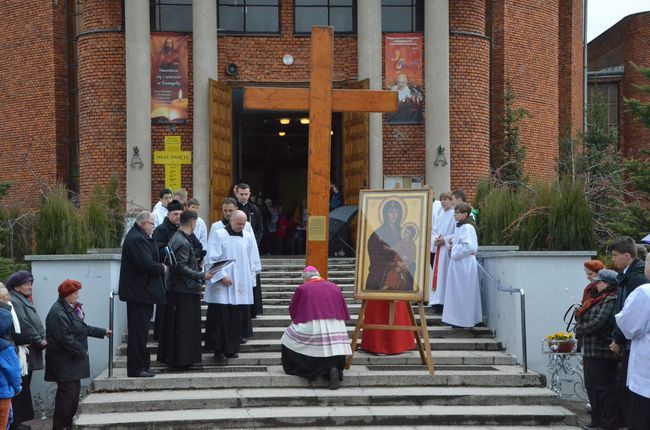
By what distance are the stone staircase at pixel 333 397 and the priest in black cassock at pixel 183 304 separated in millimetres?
240

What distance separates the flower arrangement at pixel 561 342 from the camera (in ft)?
35.2

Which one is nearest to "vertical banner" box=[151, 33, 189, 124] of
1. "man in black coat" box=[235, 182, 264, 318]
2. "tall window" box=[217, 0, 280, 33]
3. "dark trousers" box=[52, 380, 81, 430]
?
"tall window" box=[217, 0, 280, 33]

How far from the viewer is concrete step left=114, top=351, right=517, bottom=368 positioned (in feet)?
35.9

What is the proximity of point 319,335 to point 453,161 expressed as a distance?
10608 millimetres

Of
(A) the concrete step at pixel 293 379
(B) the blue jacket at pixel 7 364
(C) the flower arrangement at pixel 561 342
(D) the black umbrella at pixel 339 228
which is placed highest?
(D) the black umbrella at pixel 339 228

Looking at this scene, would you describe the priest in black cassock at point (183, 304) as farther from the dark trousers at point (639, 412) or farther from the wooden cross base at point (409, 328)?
the dark trousers at point (639, 412)

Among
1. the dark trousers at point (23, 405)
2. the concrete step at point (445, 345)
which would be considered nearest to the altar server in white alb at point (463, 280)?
the concrete step at point (445, 345)

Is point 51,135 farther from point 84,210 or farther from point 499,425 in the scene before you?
point 499,425

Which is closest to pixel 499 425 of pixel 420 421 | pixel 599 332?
pixel 420 421

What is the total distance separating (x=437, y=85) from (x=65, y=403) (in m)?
11.8

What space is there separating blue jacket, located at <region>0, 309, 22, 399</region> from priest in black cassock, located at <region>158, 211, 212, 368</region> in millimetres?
2325

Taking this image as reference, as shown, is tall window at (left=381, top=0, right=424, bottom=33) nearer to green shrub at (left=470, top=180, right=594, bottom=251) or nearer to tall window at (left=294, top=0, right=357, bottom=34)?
tall window at (left=294, top=0, right=357, bottom=34)

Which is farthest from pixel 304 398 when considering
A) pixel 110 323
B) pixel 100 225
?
pixel 100 225

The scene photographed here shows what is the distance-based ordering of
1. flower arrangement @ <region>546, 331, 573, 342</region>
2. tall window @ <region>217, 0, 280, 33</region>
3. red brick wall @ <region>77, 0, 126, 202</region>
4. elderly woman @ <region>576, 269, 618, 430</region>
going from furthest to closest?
tall window @ <region>217, 0, 280, 33</region> < red brick wall @ <region>77, 0, 126, 202</region> < flower arrangement @ <region>546, 331, 573, 342</region> < elderly woman @ <region>576, 269, 618, 430</region>
